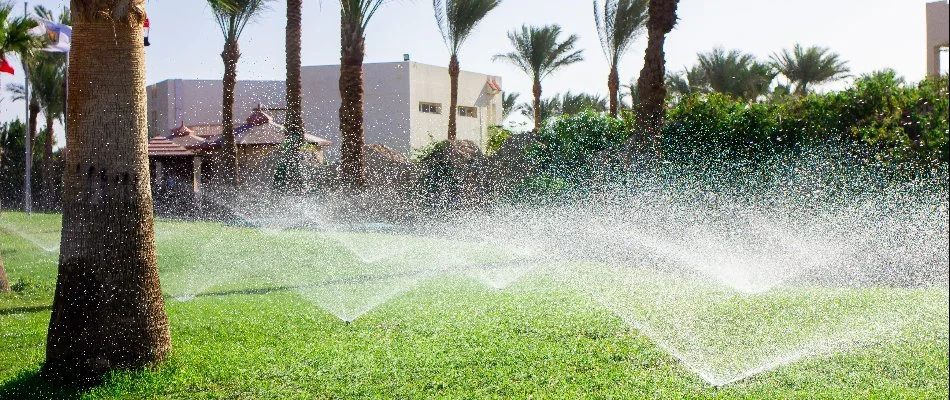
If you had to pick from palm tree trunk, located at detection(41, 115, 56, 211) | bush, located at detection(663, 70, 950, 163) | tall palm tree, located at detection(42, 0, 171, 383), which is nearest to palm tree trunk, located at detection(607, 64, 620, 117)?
bush, located at detection(663, 70, 950, 163)

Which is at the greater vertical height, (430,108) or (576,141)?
(430,108)

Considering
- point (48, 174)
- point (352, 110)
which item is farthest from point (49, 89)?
A: point (352, 110)

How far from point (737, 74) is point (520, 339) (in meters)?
34.3

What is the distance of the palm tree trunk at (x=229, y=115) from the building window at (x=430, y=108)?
1666cm

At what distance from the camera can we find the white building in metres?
41.3

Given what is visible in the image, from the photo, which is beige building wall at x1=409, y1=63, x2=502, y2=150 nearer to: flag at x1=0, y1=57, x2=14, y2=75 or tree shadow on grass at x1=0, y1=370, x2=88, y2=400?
flag at x1=0, y1=57, x2=14, y2=75

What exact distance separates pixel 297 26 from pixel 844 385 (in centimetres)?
2049

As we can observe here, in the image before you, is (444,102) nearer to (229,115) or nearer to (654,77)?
(229,115)

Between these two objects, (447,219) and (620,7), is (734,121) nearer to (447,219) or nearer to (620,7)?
(447,219)

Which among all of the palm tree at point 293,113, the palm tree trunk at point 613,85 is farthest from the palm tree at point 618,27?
the palm tree at point 293,113

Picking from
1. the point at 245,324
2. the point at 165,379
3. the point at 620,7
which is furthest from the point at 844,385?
the point at 620,7

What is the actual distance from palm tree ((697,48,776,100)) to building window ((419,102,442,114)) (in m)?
13.4

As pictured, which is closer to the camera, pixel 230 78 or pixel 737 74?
pixel 230 78

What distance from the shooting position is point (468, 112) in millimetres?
48469
